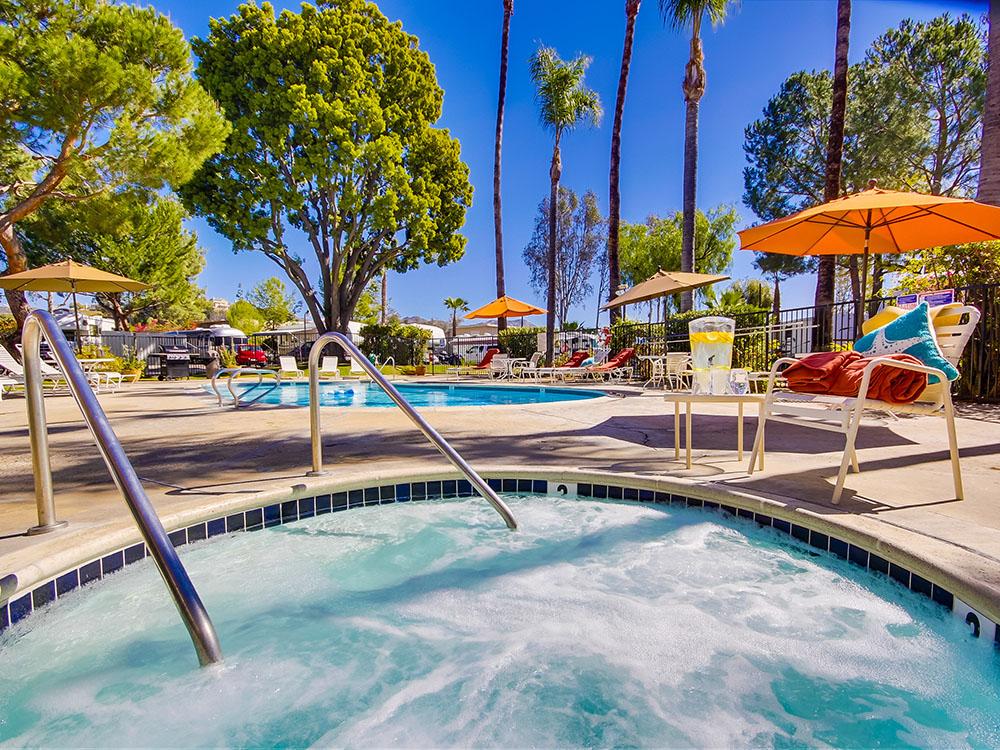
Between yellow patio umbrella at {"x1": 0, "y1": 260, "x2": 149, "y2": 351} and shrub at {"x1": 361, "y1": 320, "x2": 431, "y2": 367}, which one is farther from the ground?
yellow patio umbrella at {"x1": 0, "y1": 260, "x2": 149, "y2": 351}

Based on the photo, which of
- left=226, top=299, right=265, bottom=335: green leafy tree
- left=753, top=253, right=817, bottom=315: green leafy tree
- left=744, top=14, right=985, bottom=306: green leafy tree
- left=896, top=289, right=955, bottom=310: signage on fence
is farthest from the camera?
left=226, top=299, right=265, bottom=335: green leafy tree

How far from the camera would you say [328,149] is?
15.9 meters

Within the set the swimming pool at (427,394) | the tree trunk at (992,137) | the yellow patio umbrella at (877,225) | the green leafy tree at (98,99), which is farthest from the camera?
the green leafy tree at (98,99)

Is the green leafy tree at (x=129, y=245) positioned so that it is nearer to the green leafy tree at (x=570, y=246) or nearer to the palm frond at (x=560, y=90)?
the palm frond at (x=560, y=90)

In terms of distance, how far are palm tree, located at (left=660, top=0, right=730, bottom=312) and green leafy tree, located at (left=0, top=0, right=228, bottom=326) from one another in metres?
11.6

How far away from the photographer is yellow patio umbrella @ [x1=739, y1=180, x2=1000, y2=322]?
438cm

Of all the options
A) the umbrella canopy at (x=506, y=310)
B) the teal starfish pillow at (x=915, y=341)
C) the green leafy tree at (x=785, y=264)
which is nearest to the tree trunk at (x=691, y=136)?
the umbrella canopy at (x=506, y=310)

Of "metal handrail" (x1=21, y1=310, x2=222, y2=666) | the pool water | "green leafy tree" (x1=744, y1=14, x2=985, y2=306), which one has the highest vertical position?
"green leafy tree" (x1=744, y1=14, x2=985, y2=306)

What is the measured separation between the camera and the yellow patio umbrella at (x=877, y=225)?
4.38m

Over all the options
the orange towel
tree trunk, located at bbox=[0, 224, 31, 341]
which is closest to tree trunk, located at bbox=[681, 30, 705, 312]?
the orange towel

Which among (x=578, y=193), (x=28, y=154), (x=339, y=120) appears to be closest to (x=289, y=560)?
(x=339, y=120)

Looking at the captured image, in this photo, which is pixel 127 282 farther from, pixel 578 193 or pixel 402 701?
pixel 578 193

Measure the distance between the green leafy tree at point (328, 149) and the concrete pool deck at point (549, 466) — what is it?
41.9 feet

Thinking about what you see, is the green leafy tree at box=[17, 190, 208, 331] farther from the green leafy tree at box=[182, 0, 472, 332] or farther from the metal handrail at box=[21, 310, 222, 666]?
the metal handrail at box=[21, 310, 222, 666]
